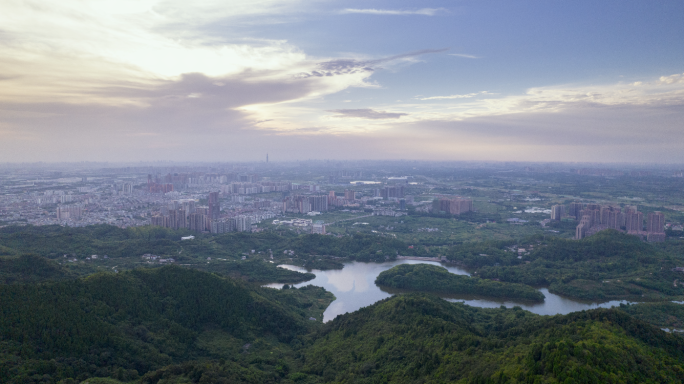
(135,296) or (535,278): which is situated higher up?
(135,296)

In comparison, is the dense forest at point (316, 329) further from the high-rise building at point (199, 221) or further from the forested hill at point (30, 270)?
the high-rise building at point (199, 221)

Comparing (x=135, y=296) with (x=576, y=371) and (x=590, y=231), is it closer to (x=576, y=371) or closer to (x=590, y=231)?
(x=576, y=371)

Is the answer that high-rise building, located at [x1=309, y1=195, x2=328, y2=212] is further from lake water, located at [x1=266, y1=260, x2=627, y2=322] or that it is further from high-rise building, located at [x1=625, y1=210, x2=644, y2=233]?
high-rise building, located at [x1=625, y1=210, x2=644, y2=233]

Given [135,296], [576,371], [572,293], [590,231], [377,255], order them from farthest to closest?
[590,231]
[377,255]
[572,293]
[135,296]
[576,371]

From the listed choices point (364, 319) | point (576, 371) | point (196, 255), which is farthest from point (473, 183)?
point (576, 371)

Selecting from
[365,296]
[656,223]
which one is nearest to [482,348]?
[365,296]

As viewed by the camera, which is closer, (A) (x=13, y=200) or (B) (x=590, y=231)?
(B) (x=590, y=231)

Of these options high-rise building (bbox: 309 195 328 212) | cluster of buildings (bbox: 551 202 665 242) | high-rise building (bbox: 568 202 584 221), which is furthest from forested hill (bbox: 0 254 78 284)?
high-rise building (bbox: 568 202 584 221)
